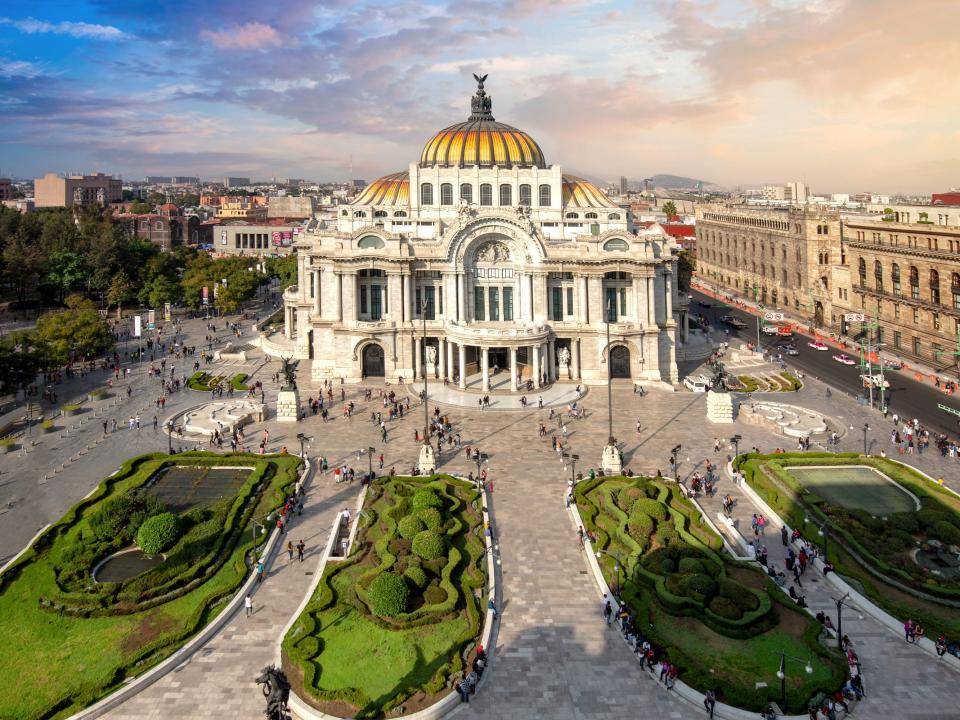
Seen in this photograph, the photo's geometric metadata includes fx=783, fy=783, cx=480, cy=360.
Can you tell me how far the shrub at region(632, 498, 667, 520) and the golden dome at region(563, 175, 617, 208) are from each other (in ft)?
162

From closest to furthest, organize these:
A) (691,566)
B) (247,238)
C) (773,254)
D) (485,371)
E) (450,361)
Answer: (691,566), (485,371), (450,361), (773,254), (247,238)

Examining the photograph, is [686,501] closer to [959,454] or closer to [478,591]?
[478,591]

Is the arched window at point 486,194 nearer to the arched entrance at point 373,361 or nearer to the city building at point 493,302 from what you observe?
the city building at point 493,302

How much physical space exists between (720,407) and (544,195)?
1320 inches

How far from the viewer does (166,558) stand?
3784cm

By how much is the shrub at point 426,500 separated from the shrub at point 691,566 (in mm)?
13303

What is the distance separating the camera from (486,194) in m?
83.4

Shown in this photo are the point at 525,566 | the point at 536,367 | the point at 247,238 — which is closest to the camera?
the point at 525,566

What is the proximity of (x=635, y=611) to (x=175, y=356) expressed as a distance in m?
69.7

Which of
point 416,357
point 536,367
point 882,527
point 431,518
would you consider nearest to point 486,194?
point 416,357

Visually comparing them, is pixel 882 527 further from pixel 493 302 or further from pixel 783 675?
pixel 493 302

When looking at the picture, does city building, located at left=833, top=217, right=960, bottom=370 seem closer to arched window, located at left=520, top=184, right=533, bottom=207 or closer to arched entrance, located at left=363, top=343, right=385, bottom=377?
arched window, located at left=520, top=184, right=533, bottom=207

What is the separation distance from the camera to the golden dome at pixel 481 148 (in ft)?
281

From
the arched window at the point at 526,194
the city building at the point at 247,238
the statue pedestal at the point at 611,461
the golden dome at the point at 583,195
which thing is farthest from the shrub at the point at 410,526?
the city building at the point at 247,238
